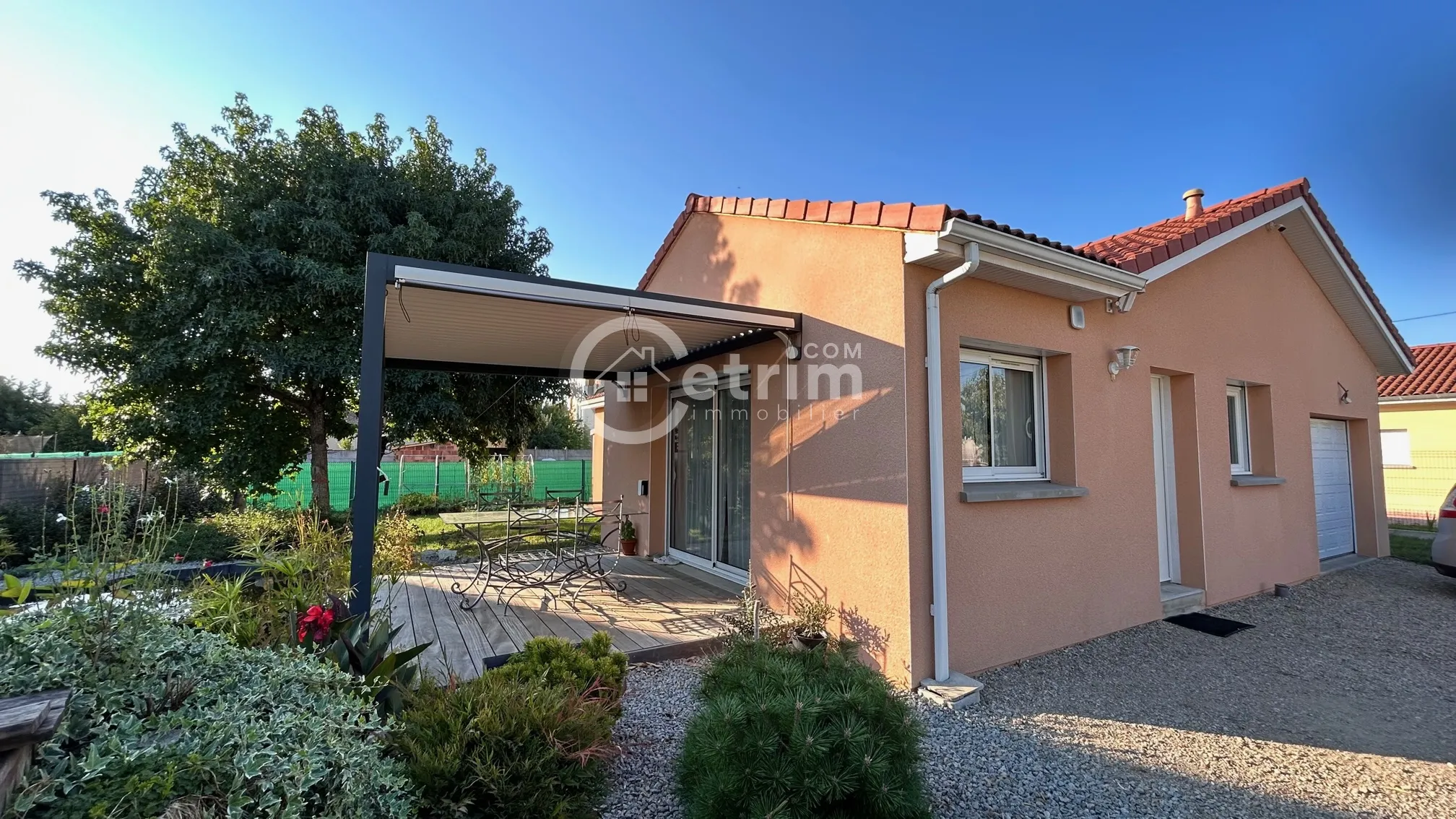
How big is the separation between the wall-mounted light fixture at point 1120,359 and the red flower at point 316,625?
7.59 metres

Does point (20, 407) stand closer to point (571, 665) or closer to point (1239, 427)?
point (571, 665)

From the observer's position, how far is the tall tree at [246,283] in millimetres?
10391

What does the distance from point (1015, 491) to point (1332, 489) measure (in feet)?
33.9

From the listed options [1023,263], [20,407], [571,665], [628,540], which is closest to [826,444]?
[1023,263]

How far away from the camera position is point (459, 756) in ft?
8.68

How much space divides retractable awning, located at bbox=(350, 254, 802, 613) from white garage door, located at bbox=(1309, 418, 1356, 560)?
11.1 metres

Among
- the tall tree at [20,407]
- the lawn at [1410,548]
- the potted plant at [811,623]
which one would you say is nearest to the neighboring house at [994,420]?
the potted plant at [811,623]

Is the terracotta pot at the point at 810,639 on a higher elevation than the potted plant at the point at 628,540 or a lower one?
lower

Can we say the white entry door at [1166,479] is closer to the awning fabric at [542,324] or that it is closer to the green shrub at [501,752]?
the awning fabric at [542,324]

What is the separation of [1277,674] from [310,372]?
14.8 meters

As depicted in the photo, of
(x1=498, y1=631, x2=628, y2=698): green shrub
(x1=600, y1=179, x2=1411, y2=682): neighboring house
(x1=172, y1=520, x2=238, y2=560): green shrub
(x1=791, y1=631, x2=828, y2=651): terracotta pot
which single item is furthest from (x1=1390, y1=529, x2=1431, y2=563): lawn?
(x1=172, y1=520, x2=238, y2=560): green shrub

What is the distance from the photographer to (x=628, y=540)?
A: 404 inches

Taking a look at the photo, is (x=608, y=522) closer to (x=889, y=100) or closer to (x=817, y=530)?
(x=817, y=530)

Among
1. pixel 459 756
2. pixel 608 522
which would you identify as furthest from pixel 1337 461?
pixel 459 756
